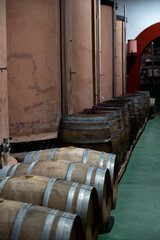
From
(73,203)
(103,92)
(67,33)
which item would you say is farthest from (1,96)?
(103,92)

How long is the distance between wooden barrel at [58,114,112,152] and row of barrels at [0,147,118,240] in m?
0.78

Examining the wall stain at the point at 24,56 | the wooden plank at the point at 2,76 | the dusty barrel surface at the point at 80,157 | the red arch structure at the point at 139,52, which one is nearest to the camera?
the dusty barrel surface at the point at 80,157

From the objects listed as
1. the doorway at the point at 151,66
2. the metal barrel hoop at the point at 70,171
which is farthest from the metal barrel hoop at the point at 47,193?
the doorway at the point at 151,66

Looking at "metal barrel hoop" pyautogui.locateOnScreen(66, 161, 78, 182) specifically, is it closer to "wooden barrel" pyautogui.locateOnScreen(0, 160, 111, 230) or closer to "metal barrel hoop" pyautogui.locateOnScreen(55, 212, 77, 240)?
"wooden barrel" pyautogui.locateOnScreen(0, 160, 111, 230)

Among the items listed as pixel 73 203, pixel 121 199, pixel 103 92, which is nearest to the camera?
pixel 73 203

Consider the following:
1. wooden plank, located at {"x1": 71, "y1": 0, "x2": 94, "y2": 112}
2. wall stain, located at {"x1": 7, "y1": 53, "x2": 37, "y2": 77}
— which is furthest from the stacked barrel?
wooden plank, located at {"x1": 71, "y1": 0, "x2": 94, "y2": 112}

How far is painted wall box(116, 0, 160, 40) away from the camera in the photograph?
60.2 feet

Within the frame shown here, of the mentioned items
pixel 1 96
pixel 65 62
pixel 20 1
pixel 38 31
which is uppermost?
pixel 20 1

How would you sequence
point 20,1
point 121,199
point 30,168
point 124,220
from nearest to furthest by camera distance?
point 30,168 < point 124,220 < point 121,199 < point 20,1

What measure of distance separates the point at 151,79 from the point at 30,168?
107 feet

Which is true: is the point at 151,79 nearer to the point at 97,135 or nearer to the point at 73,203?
the point at 97,135

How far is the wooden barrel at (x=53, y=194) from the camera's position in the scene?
2.64 metres

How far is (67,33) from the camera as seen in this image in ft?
21.9

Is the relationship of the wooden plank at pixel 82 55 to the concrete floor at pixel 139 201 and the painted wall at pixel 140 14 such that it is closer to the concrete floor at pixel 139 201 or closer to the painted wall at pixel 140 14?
the concrete floor at pixel 139 201
